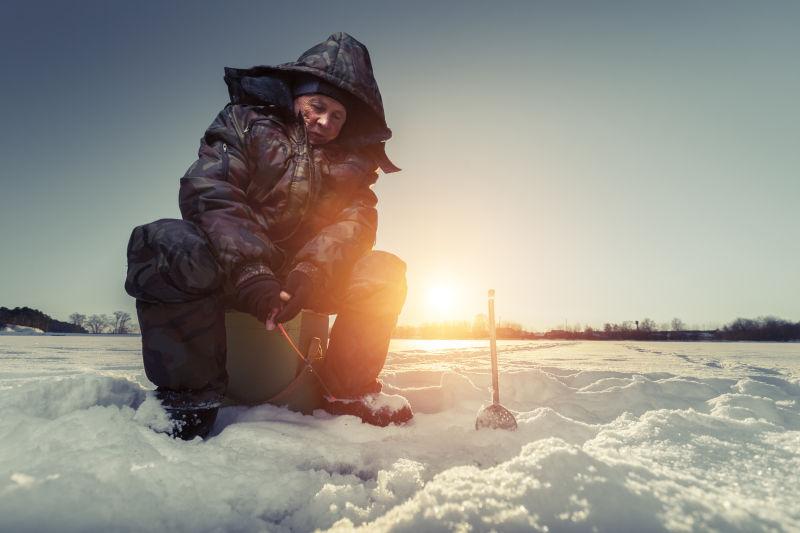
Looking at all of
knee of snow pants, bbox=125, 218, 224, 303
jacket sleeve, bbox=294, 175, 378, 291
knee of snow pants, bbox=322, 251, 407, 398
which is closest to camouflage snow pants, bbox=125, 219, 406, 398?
knee of snow pants, bbox=125, 218, 224, 303

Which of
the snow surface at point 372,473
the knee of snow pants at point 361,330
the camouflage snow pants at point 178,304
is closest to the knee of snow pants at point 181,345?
the camouflage snow pants at point 178,304

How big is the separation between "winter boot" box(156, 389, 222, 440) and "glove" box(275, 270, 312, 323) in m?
0.39

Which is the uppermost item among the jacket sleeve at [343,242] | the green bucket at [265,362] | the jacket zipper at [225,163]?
the jacket zipper at [225,163]

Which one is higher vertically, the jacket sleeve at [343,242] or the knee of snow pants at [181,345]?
the jacket sleeve at [343,242]

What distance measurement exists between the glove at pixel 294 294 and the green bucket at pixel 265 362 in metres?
0.36

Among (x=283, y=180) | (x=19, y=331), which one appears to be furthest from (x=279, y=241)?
(x=19, y=331)

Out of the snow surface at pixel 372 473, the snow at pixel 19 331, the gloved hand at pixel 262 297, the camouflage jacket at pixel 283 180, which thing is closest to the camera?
the snow surface at pixel 372 473

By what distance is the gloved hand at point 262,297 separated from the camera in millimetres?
1476

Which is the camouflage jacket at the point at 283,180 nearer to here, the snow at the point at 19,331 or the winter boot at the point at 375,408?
the winter boot at the point at 375,408

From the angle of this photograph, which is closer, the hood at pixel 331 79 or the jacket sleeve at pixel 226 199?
the jacket sleeve at pixel 226 199

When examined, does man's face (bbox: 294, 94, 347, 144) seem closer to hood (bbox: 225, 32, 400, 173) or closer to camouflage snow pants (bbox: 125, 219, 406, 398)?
hood (bbox: 225, 32, 400, 173)

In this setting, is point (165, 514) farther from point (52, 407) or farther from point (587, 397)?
point (587, 397)

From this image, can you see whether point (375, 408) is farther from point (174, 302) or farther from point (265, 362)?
point (174, 302)

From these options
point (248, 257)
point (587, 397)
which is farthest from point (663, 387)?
point (248, 257)
